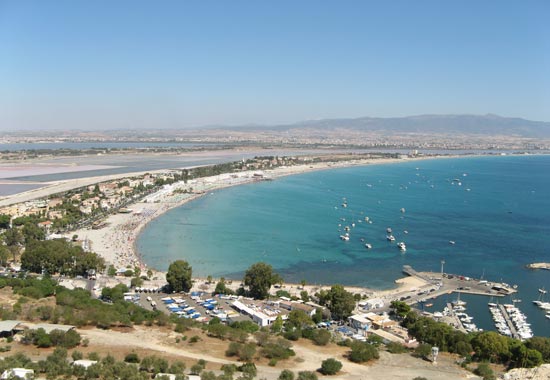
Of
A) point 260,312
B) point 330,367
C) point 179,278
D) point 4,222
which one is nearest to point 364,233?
point 179,278

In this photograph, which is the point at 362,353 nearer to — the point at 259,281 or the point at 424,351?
the point at 424,351

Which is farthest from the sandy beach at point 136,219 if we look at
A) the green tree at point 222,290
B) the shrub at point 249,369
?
the shrub at point 249,369

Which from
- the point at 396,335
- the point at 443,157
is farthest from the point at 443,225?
the point at 443,157

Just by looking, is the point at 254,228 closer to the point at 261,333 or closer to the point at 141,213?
the point at 141,213

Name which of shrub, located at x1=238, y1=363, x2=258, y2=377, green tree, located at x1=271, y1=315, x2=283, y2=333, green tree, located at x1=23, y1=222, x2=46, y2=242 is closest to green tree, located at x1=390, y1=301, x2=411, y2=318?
green tree, located at x1=271, y1=315, x2=283, y2=333

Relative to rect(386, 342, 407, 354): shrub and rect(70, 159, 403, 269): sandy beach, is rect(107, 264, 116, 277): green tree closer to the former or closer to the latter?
rect(70, 159, 403, 269): sandy beach

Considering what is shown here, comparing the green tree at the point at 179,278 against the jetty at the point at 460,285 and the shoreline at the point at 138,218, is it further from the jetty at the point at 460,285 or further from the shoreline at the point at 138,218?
the jetty at the point at 460,285
